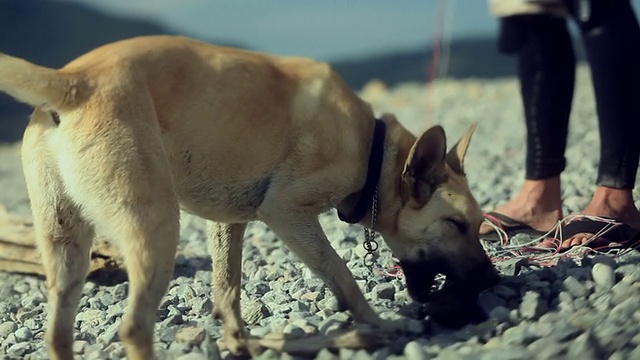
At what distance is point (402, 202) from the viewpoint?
13.6 ft

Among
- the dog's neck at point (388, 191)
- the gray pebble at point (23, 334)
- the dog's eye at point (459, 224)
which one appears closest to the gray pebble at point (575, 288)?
the dog's eye at point (459, 224)

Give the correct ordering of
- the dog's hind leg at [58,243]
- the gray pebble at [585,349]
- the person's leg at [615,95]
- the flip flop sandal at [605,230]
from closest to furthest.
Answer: the gray pebble at [585,349] < the dog's hind leg at [58,243] < the flip flop sandal at [605,230] < the person's leg at [615,95]

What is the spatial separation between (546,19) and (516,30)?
19 centimetres

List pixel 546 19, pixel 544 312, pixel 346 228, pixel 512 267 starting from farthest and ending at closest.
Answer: pixel 346 228 → pixel 546 19 → pixel 512 267 → pixel 544 312

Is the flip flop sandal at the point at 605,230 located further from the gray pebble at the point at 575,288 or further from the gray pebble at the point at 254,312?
the gray pebble at the point at 254,312

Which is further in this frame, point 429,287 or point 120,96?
point 429,287

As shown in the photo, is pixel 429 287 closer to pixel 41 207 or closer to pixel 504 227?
pixel 504 227

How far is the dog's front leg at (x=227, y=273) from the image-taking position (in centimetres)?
410

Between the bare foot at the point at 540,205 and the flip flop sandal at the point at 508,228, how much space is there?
0.03 metres

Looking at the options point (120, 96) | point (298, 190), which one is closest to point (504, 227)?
point (298, 190)

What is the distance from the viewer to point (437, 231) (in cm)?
413

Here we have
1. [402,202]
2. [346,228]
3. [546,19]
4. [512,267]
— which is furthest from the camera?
[346,228]

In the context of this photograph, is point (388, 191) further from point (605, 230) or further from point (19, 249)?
point (19, 249)

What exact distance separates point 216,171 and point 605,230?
218cm
